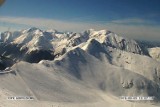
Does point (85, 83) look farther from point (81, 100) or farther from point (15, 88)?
point (15, 88)

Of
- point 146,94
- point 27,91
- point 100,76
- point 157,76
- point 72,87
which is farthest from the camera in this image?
point 157,76

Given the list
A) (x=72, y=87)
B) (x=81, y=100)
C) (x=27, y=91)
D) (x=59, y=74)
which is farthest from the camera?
(x=59, y=74)

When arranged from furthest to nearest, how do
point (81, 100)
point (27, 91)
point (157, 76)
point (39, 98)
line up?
point (157, 76) < point (81, 100) < point (27, 91) < point (39, 98)

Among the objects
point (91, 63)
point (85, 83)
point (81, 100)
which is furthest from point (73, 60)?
point (81, 100)

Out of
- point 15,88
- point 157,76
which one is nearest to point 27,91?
point 15,88

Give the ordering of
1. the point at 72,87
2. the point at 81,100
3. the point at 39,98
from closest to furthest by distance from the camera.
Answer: the point at 39,98 → the point at 81,100 → the point at 72,87

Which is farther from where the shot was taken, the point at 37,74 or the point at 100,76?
the point at 100,76

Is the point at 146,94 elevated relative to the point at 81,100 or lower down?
lower down

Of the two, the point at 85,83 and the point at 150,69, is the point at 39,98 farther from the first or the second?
the point at 150,69

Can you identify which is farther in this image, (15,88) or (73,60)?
(73,60)
